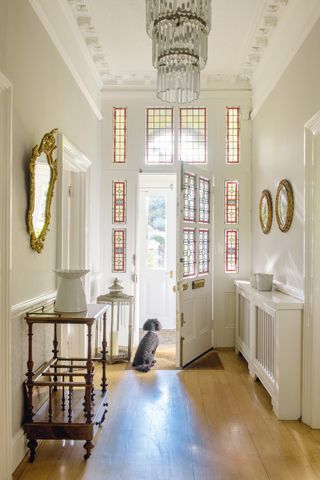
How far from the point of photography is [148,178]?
287 inches

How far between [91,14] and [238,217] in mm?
3015

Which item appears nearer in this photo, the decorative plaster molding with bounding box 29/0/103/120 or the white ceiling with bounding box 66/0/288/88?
the decorative plaster molding with bounding box 29/0/103/120

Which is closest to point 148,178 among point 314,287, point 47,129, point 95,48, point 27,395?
point 95,48

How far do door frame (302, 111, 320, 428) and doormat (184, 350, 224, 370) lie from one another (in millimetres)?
1676

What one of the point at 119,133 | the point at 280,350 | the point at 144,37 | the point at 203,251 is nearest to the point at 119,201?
the point at 119,133

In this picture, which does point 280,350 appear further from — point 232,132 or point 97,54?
point 97,54

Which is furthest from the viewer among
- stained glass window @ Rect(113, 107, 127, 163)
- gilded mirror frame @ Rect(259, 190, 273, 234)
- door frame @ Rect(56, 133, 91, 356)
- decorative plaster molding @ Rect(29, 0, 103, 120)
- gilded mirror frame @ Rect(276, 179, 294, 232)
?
stained glass window @ Rect(113, 107, 127, 163)

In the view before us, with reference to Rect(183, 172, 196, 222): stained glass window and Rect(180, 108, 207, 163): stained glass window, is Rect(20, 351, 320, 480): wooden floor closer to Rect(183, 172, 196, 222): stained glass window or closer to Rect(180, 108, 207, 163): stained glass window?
Rect(183, 172, 196, 222): stained glass window

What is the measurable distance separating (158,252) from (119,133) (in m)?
2.16

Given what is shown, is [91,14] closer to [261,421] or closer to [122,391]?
[122,391]

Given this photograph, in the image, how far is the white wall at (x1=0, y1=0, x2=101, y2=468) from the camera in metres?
2.88

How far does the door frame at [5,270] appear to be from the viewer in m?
2.65

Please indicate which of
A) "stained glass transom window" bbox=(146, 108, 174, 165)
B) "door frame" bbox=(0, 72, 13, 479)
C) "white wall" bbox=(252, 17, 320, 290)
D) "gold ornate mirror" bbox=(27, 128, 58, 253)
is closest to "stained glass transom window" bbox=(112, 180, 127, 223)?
"stained glass transom window" bbox=(146, 108, 174, 165)

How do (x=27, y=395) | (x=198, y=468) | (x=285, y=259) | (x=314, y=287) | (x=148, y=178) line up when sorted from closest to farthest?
(x=198, y=468), (x=27, y=395), (x=314, y=287), (x=285, y=259), (x=148, y=178)
